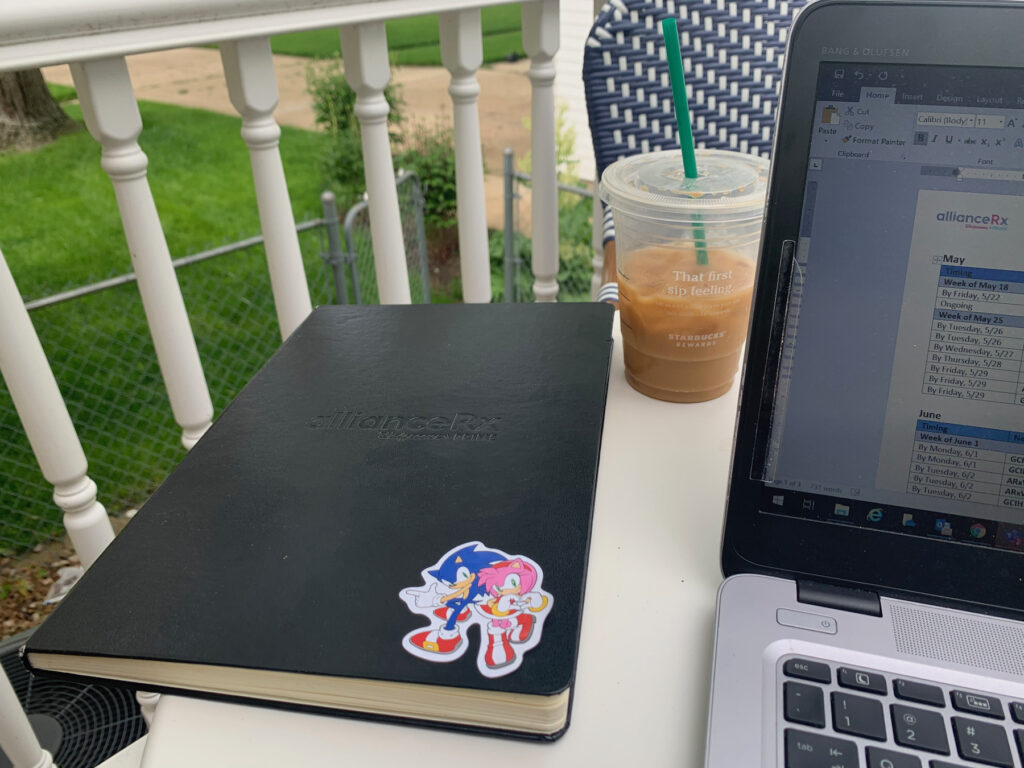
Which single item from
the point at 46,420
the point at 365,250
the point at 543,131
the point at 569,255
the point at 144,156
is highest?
the point at 144,156

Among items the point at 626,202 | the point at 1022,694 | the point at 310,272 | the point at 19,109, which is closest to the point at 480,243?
the point at 626,202

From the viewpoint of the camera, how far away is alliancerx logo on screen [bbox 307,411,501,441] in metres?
0.53

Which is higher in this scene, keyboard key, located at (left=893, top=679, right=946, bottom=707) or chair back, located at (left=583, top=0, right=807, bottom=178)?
chair back, located at (left=583, top=0, right=807, bottom=178)

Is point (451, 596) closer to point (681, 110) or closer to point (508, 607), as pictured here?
point (508, 607)

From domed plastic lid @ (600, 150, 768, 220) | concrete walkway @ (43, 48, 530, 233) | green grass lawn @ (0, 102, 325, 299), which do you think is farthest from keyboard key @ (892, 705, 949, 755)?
concrete walkway @ (43, 48, 530, 233)

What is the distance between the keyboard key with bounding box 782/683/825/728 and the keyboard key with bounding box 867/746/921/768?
0.02m

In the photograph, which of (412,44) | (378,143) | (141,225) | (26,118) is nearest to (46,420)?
(141,225)

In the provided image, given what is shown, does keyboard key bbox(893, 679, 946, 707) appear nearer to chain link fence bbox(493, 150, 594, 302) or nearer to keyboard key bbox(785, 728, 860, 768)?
keyboard key bbox(785, 728, 860, 768)

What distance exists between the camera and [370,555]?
0.43m

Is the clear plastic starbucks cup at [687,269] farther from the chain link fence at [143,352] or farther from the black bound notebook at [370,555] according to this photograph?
the chain link fence at [143,352]

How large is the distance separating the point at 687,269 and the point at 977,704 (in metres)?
0.35

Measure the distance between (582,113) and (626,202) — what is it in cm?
434

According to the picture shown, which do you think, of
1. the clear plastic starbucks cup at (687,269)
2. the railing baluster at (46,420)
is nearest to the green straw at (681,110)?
the clear plastic starbucks cup at (687,269)

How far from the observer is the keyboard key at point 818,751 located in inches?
13.4
